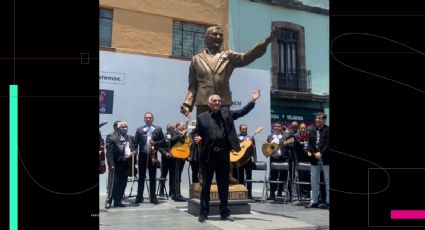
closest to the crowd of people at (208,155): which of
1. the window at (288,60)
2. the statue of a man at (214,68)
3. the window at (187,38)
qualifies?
the statue of a man at (214,68)

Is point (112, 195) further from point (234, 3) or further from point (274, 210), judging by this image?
point (234, 3)

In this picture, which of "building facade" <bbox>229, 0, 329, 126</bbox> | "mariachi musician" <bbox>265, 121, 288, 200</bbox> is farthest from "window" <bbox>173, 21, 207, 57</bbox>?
"mariachi musician" <bbox>265, 121, 288, 200</bbox>

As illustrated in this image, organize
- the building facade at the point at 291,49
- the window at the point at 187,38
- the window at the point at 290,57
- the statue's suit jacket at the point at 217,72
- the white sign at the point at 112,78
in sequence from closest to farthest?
the statue's suit jacket at the point at 217,72
the white sign at the point at 112,78
the window at the point at 187,38
the building facade at the point at 291,49
the window at the point at 290,57

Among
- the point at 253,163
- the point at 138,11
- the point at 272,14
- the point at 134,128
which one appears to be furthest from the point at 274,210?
the point at 272,14

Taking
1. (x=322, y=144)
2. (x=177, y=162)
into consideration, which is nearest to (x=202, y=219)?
(x=322, y=144)

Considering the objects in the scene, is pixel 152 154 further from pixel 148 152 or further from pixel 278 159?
pixel 278 159

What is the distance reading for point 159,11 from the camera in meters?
16.6

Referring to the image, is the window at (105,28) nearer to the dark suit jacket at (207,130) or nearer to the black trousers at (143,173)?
the black trousers at (143,173)

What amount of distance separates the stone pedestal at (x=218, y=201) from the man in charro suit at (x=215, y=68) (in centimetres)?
22

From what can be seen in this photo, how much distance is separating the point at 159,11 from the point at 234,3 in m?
2.97

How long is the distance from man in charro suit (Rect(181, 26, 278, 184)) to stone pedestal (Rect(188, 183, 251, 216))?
224mm

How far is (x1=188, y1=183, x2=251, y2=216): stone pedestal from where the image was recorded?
6.57m

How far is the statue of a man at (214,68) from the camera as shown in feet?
22.9

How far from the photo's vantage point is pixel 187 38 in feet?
56.6
